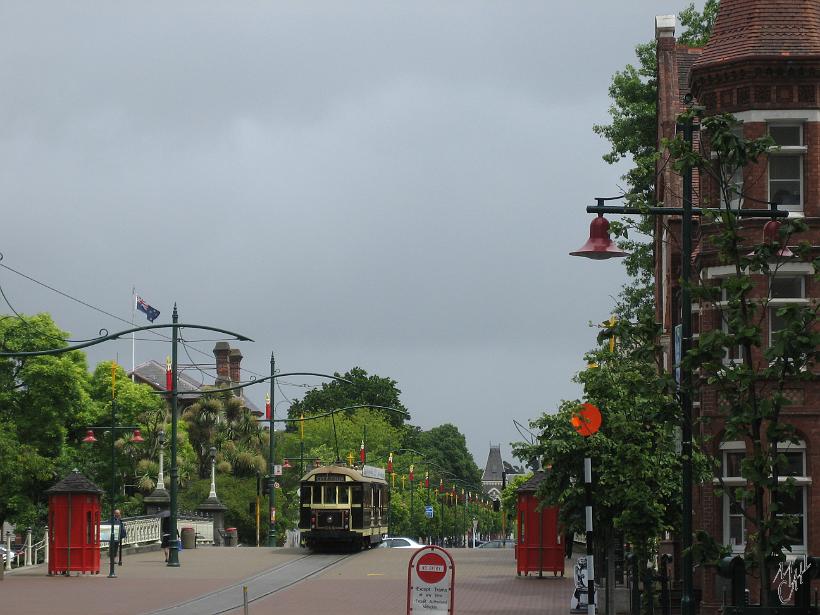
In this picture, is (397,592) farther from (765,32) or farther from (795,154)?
(765,32)

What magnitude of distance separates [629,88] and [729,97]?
2123cm

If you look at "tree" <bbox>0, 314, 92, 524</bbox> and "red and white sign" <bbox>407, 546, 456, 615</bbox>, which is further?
"tree" <bbox>0, 314, 92, 524</bbox>

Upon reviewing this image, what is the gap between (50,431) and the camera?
70062mm

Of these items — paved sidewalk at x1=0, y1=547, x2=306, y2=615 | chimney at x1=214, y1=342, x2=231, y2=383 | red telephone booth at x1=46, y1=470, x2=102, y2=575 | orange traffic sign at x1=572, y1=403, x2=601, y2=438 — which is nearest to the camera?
orange traffic sign at x1=572, y1=403, x2=601, y2=438

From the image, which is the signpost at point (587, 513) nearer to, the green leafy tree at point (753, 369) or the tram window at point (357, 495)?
the green leafy tree at point (753, 369)

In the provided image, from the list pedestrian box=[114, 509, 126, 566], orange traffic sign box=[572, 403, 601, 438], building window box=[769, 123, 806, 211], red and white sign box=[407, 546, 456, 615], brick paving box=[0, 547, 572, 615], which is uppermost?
building window box=[769, 123, 806, 211]

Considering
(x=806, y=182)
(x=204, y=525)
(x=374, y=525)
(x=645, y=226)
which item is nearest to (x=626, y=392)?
(x=806, y=182)

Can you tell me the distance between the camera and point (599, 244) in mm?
20141

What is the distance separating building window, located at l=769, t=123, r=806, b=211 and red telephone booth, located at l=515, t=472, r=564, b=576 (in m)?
13.9

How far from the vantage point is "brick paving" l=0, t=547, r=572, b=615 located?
104 ft

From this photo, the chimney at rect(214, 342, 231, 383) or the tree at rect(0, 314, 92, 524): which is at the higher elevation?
the chimney at rect(214, 342, 231, 383)

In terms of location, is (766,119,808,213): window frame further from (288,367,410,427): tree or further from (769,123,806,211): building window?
(288,367,410,427): tree

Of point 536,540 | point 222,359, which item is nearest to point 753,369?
point 536,540

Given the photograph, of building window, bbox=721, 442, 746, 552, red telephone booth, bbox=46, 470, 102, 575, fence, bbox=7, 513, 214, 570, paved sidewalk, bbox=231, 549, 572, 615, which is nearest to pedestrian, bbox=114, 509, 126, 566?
fence, bbox=7, 513, 214, 570
